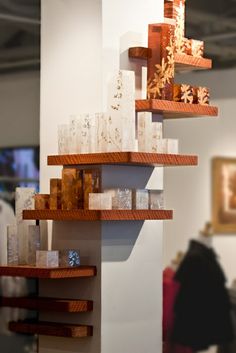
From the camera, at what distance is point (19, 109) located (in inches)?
159

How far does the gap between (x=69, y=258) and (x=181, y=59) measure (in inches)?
36.0

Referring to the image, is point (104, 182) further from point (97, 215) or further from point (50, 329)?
point (50, 329)

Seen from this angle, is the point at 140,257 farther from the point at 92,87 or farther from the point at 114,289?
the point at 92,87

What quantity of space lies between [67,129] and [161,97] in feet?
1.28

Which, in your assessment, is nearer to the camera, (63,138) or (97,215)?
(97,215)

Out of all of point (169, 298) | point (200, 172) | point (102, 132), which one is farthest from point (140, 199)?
point (200, 172)

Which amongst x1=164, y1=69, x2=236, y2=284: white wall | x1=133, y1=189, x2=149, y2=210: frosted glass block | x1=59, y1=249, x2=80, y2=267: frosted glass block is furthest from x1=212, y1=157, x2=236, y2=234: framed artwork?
x1=59, y1=249, x2=80, y2=267: frosted glass block

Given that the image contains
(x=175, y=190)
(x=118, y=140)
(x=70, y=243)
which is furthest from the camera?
(x=175, y=190)

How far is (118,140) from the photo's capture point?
10.7 feet

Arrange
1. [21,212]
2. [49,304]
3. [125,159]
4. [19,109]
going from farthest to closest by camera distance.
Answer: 1. [19,109]
2. [21,212]
3. [49,304]
4. [125,159]

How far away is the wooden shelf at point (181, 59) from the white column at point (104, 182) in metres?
0.06

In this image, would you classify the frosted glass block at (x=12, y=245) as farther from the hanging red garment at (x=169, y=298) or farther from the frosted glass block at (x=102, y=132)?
the hanging red garment at (x=169, y=298)

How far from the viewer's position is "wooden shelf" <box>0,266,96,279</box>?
3.27 m

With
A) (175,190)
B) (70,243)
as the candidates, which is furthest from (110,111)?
(175,190)
